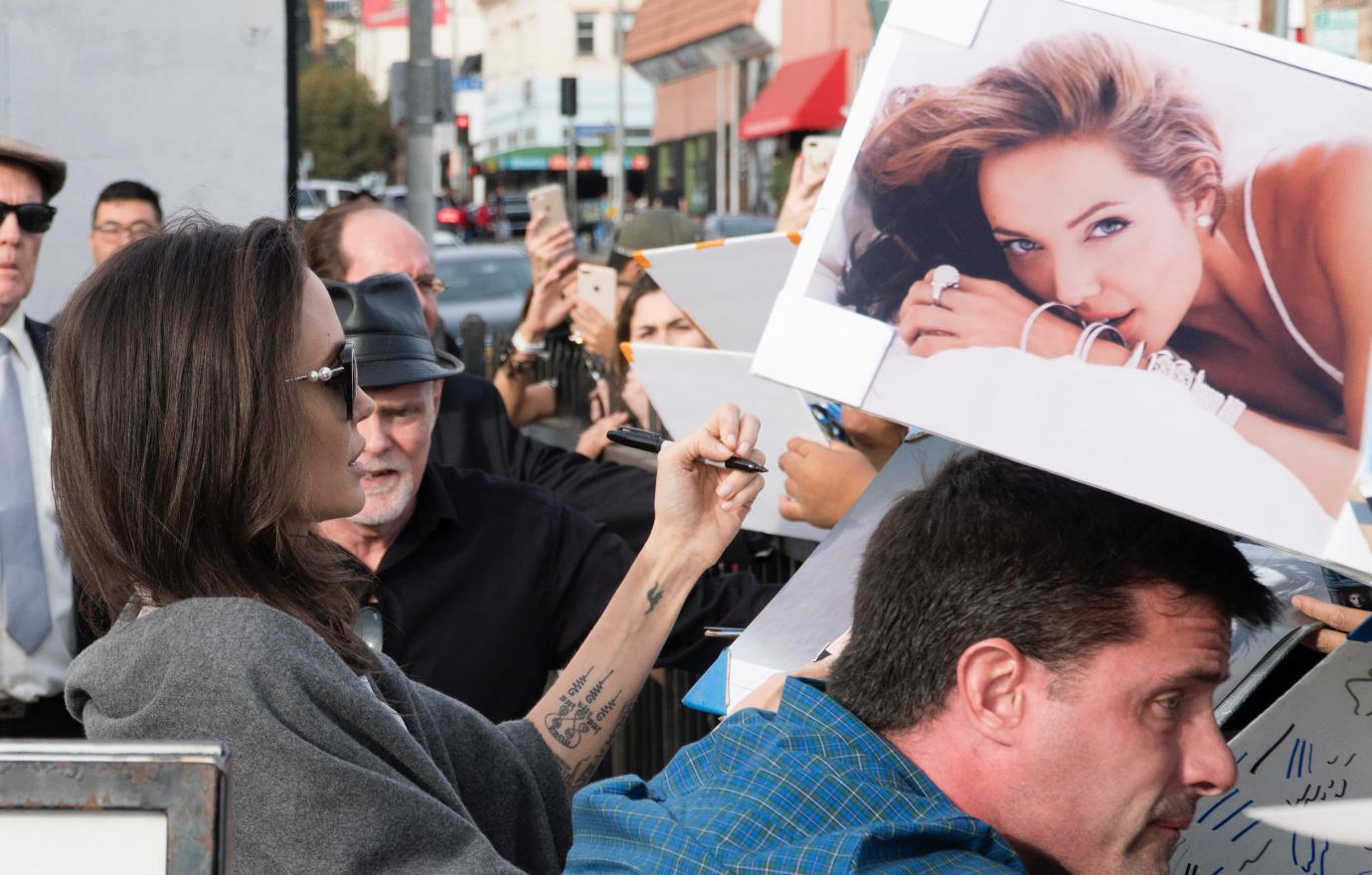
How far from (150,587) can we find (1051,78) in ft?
4.24

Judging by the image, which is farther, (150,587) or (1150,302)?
(150,587)

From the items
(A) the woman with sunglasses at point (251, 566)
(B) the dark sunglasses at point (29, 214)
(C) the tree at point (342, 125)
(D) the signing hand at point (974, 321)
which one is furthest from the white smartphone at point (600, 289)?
(C) the tree at point (342, 125)

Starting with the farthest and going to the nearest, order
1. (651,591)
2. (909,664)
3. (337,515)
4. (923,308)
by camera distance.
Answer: (651,591), (337,515), (909,664), (923,308)

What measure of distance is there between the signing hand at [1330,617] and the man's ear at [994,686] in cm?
48

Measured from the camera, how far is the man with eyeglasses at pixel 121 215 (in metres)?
6.55

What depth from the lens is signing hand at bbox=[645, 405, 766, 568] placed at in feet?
8.92

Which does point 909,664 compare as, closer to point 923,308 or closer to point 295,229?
point 923,308

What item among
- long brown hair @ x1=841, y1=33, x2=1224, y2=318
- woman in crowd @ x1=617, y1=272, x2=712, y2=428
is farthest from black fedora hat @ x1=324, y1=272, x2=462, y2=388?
long brown hair @ x1=841, y1=33, x2=1224, y2=318

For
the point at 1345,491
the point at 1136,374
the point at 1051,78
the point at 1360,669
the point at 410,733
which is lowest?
the point at 410,733

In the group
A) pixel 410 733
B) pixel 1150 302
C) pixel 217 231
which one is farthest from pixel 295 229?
pixel 1150 302

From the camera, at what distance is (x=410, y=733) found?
2270mm

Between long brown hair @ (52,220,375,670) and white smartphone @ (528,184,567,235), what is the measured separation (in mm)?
5013

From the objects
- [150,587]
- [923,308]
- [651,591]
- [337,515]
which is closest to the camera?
[923,308]

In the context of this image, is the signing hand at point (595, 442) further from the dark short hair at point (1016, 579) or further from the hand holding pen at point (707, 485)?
the dark short hair at point (1016, 579)
